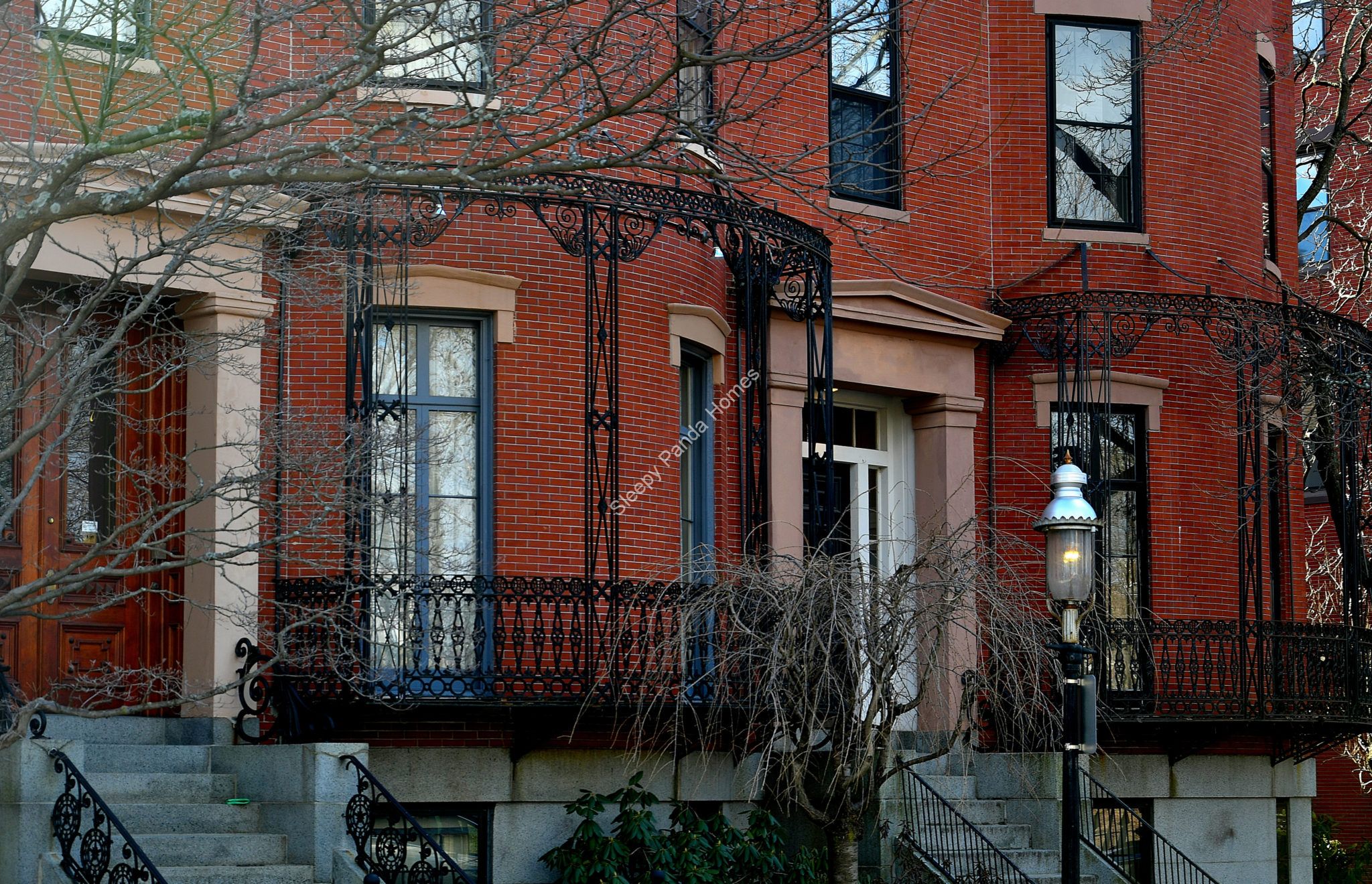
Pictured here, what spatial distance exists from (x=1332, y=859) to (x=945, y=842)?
867 cm

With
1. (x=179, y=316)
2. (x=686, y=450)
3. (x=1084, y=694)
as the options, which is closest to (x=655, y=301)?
(x=686, y=450)

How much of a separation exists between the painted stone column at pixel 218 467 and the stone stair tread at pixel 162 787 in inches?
30.1

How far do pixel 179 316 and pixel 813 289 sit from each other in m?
5.78

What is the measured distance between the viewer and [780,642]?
40.3ft

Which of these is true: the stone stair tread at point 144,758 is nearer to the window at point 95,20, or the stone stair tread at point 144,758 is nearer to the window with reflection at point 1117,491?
the window at point 95,20

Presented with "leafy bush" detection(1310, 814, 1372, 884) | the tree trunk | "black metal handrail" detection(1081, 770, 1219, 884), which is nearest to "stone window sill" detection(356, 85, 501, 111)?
the tree trunk

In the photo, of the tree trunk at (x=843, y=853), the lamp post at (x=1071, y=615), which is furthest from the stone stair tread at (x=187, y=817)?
the lamp post at (x=1071, y=615)

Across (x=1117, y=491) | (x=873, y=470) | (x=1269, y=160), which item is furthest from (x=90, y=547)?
(x=1269, y=160)

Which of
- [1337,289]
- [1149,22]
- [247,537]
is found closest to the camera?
[247,537]

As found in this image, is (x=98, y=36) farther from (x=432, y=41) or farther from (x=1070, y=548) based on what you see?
(x=1070, y=548)

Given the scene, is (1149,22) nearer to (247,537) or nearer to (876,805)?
(876,805)

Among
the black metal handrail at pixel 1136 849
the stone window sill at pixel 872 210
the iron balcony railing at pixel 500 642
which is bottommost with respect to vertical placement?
the black metal handrail at pixel 1136 849

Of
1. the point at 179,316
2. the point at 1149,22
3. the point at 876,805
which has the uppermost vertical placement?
the point at 1149,22

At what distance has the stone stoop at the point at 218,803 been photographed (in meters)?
11.9
